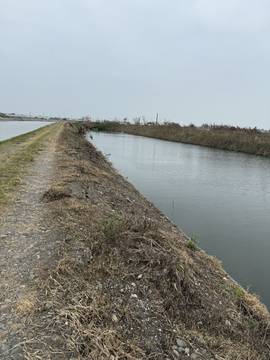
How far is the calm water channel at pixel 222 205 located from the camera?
354 inches

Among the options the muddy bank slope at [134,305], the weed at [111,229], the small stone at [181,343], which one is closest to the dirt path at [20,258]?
the muddy bank slope at [134,305]

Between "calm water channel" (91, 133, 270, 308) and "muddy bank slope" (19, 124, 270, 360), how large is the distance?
76.5 inches

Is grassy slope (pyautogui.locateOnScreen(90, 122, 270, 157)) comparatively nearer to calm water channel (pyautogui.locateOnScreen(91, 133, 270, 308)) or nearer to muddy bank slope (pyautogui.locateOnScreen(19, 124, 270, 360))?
calm water channel (pyautogui.locateOnScreen(91, 133, 270, 308))

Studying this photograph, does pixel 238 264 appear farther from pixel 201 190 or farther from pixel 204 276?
pixel 201 190

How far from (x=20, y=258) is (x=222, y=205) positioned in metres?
10.6

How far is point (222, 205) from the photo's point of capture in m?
14.7

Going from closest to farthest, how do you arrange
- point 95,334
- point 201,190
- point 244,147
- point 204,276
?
point 95,334 → point 204,276 → point 201,190 → point 244,147

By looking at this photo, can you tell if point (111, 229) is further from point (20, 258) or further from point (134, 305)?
point (134, 305)

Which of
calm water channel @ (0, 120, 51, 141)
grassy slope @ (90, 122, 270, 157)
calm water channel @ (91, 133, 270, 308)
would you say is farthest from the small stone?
grassy slope @ (90, 122, 270, 157)

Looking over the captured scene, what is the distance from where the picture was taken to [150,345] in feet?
12.9

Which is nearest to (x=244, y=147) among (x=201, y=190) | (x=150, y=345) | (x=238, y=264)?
(x=201, y=190)

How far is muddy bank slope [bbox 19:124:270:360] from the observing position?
12.5ft

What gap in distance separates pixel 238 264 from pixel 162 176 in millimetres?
12967

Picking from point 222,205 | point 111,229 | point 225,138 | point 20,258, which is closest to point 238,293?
point 111,229
